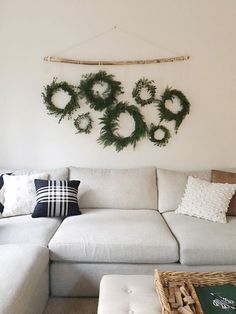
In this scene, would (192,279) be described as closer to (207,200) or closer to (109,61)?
(207,200)

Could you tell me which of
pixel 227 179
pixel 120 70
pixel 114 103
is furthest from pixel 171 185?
pixel 120 70

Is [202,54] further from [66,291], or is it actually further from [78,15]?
[66,291]

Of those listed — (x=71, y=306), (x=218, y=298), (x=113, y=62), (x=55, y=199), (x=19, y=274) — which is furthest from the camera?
(x=113, y=62)

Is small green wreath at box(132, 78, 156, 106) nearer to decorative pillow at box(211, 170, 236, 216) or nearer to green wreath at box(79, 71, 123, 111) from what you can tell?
green wreath at box(79, 71, 123, 111)

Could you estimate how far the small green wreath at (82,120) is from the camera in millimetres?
3068

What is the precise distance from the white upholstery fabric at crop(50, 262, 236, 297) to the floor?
5 cm

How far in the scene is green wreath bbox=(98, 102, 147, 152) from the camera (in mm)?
3057

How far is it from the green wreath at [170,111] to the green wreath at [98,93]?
46cm

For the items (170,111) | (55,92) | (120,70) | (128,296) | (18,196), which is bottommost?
(128,296)

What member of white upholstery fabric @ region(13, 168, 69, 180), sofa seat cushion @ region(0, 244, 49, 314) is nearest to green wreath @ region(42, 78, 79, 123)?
white upholstery fabric @ region(13, 168, 69, 180)

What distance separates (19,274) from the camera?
62.5 inches

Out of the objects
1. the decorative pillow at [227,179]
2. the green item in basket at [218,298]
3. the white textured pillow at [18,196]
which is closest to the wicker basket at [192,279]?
the green item in basket at [218,298]

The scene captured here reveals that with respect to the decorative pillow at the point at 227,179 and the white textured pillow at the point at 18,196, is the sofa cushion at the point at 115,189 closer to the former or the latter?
the white textured pillow at the point at 18,196

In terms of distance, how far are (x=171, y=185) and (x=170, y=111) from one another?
75 centimetres
